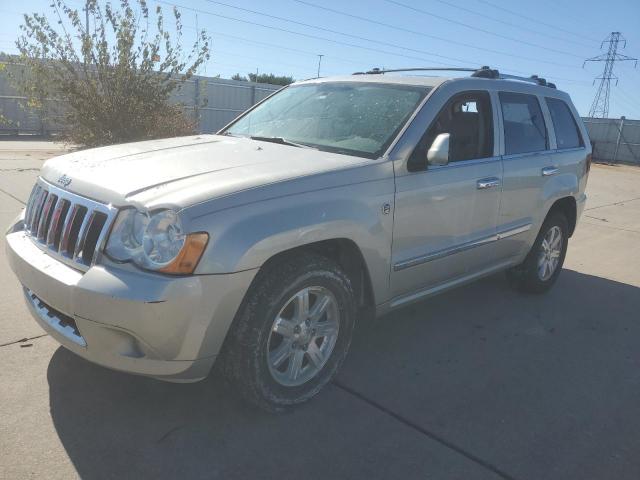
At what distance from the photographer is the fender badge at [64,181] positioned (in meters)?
2.97

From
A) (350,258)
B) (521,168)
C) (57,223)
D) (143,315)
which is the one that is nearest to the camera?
(143,315)

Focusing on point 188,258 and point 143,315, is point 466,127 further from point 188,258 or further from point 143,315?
point 143,315

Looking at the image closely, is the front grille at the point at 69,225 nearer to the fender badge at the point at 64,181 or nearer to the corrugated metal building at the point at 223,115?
the fender badge at the point at 64,181

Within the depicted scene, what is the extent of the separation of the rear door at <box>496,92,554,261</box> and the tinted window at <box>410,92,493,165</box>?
0.20 m

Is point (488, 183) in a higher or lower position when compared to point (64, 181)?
higher

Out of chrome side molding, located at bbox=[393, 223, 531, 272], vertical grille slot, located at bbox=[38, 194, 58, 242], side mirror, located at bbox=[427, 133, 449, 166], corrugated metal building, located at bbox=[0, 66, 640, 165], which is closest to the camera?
vertical grille slot, located at bbox=[38, 194, 58, 242]

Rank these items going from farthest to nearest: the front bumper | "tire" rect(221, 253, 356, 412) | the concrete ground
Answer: "tire" rect(221, 253, 356, 412) → the concrete ground → the front bumper

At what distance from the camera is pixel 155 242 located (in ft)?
8.18

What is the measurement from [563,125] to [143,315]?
173 inches

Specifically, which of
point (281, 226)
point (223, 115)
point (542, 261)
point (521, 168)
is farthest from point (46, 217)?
point (223, 115)

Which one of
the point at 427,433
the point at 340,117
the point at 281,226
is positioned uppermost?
the point at 340,117

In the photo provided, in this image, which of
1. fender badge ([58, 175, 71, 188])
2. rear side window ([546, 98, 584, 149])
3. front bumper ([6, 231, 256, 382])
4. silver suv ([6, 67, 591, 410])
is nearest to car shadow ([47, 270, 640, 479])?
silver suv ([6, 67, 591, 410])

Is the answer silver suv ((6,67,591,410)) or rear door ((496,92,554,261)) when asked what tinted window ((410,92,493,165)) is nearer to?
silver suv ((6,67,591,410))

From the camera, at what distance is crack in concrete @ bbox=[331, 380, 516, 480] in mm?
2689
